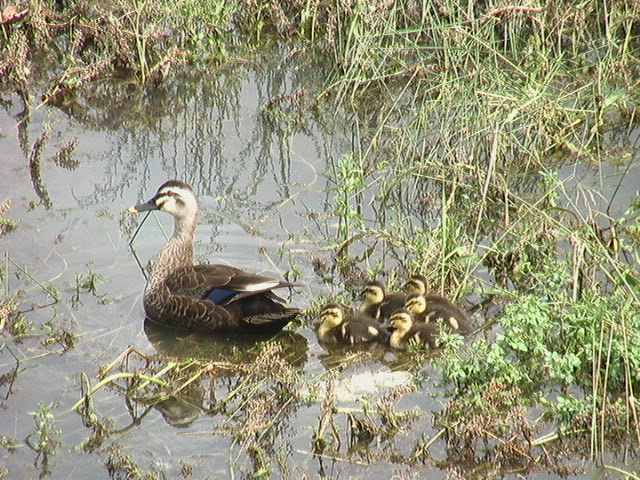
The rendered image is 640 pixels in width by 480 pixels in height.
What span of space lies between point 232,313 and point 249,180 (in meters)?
1.96

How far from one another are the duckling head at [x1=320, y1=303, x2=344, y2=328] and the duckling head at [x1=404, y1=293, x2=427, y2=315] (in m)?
0.41

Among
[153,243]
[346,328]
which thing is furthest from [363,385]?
[153,243]

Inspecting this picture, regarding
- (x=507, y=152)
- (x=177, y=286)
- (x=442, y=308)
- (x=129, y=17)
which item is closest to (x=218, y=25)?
(x=129, y=17)

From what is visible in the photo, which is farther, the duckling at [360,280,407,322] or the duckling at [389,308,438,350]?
the duckling at [360,280,407,322]

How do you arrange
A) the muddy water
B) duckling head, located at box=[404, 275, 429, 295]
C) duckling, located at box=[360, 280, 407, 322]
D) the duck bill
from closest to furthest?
the muddy water → duckling, located at box=[360, 280, 407, 322] → duckling head, located at box=[404, 275, 429, 295] → the duck bill

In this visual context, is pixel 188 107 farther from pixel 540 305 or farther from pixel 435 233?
pixel 540 305

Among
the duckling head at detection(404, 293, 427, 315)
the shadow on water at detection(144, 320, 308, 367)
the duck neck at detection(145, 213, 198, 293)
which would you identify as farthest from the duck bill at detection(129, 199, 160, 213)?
the duckling head at detection(404, 293, 427, 315)

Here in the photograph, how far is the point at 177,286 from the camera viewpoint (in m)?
6.97

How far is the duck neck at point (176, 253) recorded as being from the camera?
7.10 meters

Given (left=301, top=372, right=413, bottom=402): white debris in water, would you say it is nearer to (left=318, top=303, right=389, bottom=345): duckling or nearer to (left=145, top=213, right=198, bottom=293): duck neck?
(left=318, top=303, right=389, bottom=345): duckling

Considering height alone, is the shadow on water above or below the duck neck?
below

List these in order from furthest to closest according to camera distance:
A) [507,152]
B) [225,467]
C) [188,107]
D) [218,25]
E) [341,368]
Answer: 1. [218,25]
2. [188,107]
3. [507,152]
4. [341,368]
5. [225,467]

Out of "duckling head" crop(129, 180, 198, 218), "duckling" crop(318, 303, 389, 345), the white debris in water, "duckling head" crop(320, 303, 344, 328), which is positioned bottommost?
the white debris in water

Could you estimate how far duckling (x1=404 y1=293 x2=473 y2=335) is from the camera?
21.3 feet
